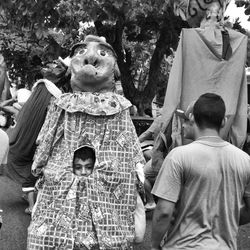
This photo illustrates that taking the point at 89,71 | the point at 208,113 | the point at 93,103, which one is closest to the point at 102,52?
the point at 89,71

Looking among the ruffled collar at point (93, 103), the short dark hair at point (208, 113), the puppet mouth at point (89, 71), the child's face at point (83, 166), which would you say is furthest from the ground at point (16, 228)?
the short dark hair at point (208, 113)

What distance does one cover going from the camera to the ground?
5.27 meters

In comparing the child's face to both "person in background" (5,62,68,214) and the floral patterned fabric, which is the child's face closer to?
the floral patterned fabric

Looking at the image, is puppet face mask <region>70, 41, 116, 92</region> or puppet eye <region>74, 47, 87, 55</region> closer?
puppet face mask <region>70, 41, 116, 92</region>

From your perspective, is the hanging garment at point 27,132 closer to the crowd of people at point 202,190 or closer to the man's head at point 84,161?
the man's head at point 84,161

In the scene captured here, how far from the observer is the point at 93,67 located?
4223 millimetres

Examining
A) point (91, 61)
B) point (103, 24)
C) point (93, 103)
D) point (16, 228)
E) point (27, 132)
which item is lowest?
point (16, 228)

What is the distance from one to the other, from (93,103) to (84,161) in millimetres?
437

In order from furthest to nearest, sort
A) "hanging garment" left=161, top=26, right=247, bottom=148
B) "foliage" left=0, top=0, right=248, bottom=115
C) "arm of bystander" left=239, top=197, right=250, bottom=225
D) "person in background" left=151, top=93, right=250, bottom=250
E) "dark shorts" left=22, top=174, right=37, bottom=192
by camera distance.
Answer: "foliage" left=0, top=0, right=248, bottom=115
"dark shorts" left=22, top=174, right=37, bottom=192
"hanging garment" left=161, top=26, right=247, bottom=148
"arm of bystander" left=239, top=197, right=250, bottom=225
"person in background" left=151, top=93, right=250, bottom=250

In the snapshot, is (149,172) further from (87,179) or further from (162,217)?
(162,217)

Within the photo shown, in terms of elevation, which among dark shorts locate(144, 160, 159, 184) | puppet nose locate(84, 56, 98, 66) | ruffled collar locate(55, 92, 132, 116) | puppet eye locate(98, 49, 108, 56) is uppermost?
puppet eye locate(98, 49, 108, 56)

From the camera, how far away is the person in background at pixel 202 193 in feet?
9.13

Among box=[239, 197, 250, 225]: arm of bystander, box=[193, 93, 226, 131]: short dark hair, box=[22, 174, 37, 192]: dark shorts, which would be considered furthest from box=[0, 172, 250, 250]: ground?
box=[193, 93, 226, 131]: short dark hair

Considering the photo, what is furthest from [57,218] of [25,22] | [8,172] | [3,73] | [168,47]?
[168,47]
